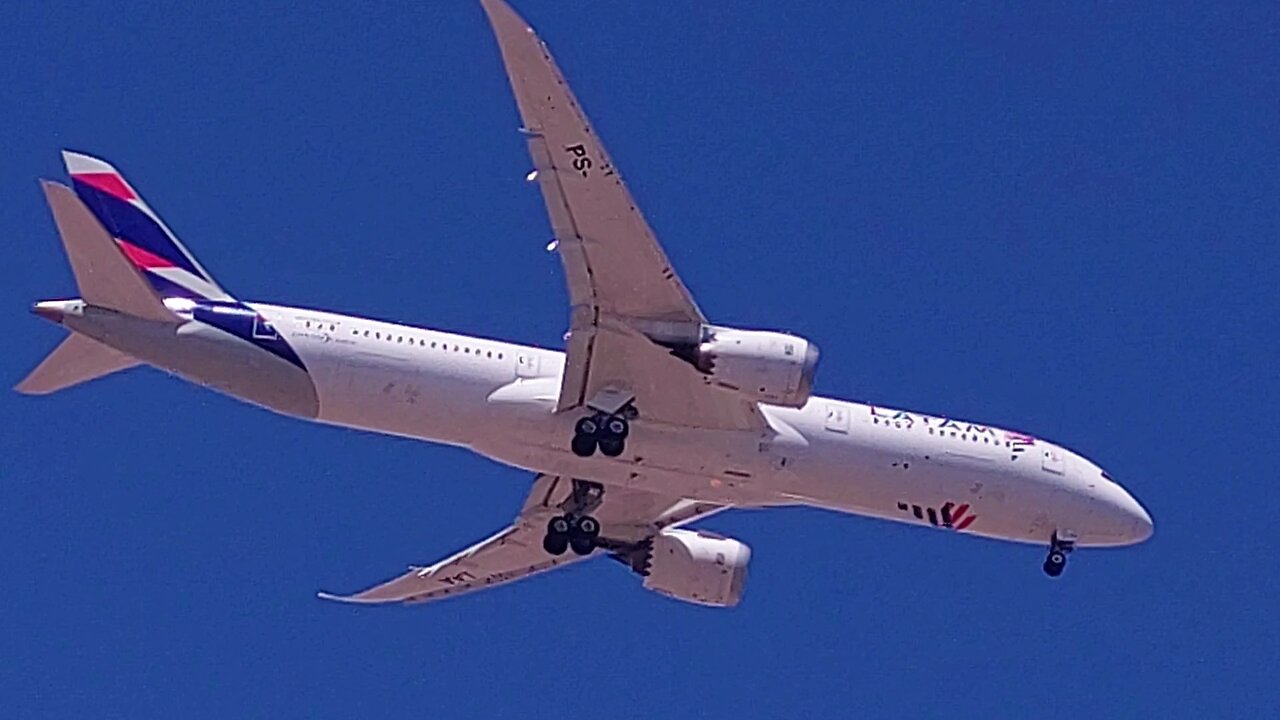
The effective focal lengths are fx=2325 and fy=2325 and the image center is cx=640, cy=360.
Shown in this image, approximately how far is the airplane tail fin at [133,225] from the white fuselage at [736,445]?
105 inches

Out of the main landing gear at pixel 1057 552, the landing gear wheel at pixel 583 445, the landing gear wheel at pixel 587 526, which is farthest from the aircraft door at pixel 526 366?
the main landing gear at pixel 1057 552

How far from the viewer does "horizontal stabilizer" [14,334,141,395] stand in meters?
39.8

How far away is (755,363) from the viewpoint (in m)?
38.2

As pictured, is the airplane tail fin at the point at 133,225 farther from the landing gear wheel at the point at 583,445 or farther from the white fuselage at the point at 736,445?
the landing gear wheel at the point at 583,445

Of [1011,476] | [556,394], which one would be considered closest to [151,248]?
[556,394]

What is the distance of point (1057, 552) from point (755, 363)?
27.4ft

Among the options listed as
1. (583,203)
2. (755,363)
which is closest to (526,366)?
(755,363)

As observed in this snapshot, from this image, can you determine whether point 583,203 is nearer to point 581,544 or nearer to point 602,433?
point 602,433

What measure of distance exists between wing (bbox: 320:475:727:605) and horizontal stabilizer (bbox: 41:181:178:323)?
870 cm

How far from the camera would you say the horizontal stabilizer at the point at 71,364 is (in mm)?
39812

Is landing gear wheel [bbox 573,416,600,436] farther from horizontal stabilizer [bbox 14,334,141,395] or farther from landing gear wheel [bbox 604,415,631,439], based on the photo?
horizontal stabilizer [bbox 14,334,141,395]

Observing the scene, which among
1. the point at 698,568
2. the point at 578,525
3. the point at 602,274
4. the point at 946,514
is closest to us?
the point at 602,274

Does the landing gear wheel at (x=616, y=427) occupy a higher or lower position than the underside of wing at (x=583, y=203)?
lower

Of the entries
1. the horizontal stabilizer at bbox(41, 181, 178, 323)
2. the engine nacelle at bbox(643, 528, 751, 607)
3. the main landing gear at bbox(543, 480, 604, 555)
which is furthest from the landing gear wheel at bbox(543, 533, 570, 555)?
the horizontal stabilizer at bbox(41, 181, 178, 323)
